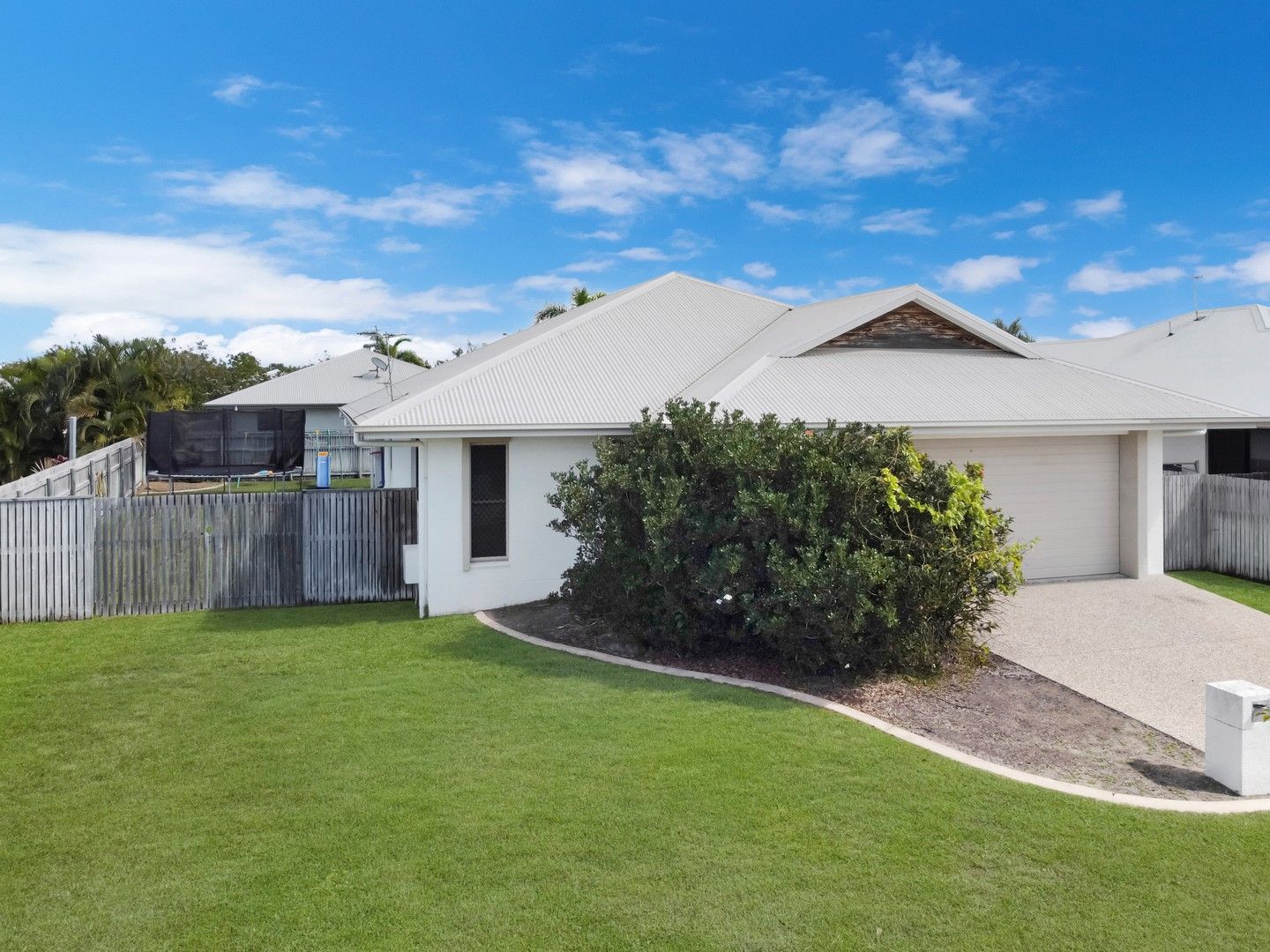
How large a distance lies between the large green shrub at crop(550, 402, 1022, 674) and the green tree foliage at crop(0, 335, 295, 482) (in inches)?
860

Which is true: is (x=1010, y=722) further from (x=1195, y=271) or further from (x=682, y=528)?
(x=1195, y=271)

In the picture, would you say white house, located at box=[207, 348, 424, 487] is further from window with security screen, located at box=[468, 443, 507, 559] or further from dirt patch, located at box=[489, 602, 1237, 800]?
dirt patch, located at box=[489, 602, 1237, 800]

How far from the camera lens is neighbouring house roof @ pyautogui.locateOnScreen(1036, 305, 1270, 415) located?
22.2 metres

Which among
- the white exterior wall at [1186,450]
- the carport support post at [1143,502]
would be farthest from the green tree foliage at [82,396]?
the white exterior wall at [1186,450]

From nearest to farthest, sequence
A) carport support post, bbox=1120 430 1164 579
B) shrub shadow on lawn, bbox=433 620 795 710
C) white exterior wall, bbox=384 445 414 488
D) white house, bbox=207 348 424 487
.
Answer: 1. shrub shadow on lawn, bbox=433 620 795 710
2. carport support post, bbox=1120 430 1164 579
3. white exterior wall, bbox=384 445 414 488
4. white house, bbox=207 348 424 487

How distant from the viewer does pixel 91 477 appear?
17.9 meters

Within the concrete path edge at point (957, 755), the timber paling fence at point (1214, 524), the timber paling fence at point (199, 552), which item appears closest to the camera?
the concrete path edge at point (957, 755)

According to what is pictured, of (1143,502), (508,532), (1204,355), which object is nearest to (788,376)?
(508,532)

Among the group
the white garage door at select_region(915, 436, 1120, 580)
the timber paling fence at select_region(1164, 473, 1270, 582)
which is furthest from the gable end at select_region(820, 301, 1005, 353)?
the timber paling fence at select_region(1164, 473, 1270, 582)

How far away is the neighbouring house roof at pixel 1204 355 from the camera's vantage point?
72.9 ft

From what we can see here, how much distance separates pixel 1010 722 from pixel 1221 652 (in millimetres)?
4339

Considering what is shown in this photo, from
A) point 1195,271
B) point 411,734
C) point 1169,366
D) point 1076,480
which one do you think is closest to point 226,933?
point 411,734

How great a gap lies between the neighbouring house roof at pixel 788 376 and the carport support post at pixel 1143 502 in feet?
1.91

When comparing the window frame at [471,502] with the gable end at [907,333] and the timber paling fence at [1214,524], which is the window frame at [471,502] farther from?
the timber paling fence at [1214,524]
